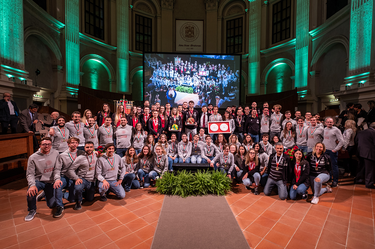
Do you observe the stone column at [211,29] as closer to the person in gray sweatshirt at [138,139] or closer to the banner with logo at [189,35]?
the banner with logo at [189,35]

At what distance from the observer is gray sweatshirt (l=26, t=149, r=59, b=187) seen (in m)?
3.91

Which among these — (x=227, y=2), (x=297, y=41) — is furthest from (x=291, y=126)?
(x=227, y=2)

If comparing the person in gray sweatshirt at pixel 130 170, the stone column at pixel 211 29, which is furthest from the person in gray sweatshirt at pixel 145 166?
the stone column at pixel 211 29

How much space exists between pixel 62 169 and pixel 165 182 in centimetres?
255

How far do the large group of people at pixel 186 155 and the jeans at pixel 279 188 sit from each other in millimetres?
A: 25

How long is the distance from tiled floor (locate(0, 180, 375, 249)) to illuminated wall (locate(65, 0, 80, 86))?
11.4 meters

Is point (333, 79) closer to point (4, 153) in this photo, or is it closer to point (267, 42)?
point (267, 42)

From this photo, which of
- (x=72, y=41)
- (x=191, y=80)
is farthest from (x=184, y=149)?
(x=72, y=41)

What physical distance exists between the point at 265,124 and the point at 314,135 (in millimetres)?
1862

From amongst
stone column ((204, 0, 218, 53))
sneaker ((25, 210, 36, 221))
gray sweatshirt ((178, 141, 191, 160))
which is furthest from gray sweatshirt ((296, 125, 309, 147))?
stone column ((204, 0, 218, 53))

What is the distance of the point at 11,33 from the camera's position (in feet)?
29.0

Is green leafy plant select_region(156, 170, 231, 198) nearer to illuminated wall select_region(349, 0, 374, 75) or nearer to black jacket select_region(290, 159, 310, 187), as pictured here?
black jacket select_region(290, 159, 310, 187)

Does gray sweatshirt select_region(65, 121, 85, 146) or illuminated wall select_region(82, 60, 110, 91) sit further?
illuminated wall select_region(82, 60, 110, 91)

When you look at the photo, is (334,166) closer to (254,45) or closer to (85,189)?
(85,189)
